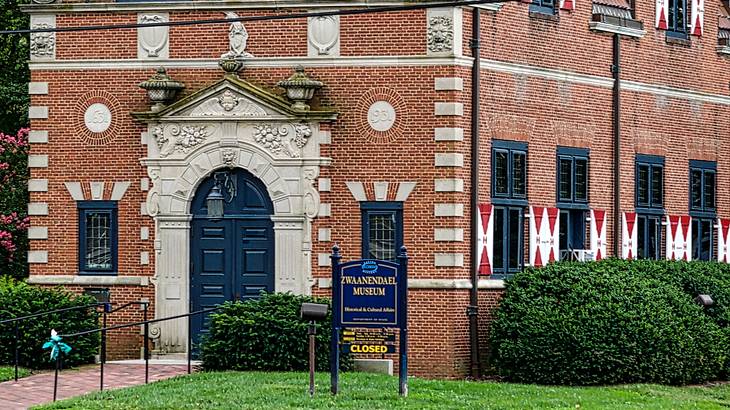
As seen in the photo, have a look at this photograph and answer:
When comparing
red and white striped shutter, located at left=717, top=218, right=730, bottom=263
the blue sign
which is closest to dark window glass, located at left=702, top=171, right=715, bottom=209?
red and white striped shutter, located at left=717, top=218, right=730, bottom=263

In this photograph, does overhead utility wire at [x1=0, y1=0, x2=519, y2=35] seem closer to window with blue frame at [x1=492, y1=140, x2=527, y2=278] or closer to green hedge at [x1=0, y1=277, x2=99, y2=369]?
window with blue frame at [x1=492, y1=140, x2=527, y2=278]

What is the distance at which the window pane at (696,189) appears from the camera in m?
34.6

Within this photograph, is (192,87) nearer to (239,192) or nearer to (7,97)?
(239,192)

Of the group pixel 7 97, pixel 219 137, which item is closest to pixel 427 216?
pixel 219 137

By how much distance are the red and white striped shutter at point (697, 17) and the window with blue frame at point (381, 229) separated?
940cm

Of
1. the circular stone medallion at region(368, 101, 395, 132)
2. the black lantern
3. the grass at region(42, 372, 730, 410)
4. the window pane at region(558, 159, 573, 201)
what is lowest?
the grass at region(42, 372, 730, 410)

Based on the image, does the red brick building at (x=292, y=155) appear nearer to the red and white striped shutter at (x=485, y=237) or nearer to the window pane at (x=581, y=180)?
the red and white striped shutter at (x=485, y=237)

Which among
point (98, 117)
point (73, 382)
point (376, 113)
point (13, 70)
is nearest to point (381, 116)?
point (376, 113)

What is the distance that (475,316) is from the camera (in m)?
28.4

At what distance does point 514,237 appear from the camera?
1176 inches

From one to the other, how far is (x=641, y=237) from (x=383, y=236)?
6753 millimetres

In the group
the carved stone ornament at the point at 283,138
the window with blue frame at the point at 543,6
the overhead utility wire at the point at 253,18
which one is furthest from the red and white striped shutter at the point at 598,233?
the carved stone ornament at the point at 283,138

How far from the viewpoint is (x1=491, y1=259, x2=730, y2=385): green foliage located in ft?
87.5

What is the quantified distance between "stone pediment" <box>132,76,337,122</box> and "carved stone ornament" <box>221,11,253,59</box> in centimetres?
54
